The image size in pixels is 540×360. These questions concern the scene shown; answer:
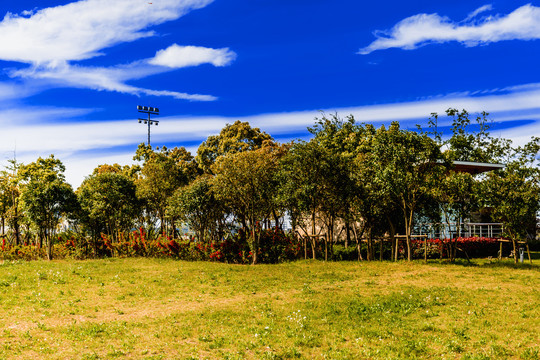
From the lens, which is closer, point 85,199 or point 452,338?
point 452,338

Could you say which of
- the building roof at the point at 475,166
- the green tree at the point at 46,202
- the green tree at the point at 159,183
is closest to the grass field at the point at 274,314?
the green tree at the point at 46,202

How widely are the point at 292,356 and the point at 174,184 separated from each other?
23129 millimetres

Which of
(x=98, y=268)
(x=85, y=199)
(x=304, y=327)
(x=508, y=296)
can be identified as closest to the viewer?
(x=304, y=327)

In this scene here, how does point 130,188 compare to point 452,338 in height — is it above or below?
above

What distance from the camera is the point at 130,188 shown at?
29844 mm

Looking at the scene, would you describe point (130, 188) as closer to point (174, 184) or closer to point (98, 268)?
point (174, 184)

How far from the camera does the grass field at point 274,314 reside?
9625 millimetres

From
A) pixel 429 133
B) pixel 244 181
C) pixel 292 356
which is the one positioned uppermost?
pixel 429 133

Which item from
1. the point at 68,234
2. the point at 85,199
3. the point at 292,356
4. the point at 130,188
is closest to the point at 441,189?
the point at 292,356

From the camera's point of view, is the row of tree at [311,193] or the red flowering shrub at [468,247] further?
the red flowering shrub at [468,247]

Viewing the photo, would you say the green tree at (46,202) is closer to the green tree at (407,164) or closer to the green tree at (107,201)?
the green tree at (107,201)

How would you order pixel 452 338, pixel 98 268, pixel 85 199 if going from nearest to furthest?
pixel 452 338, pixel 98 268, pixel 85 199

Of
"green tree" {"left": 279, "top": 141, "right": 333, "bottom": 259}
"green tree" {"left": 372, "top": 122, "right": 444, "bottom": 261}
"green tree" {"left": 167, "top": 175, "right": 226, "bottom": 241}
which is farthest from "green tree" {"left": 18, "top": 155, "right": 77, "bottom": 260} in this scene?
"green tree" {"left": 372, "top": 122, "right": 444, "bottom": 261}

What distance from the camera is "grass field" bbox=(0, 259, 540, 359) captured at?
9.62m
